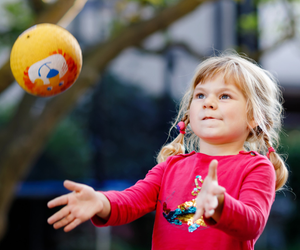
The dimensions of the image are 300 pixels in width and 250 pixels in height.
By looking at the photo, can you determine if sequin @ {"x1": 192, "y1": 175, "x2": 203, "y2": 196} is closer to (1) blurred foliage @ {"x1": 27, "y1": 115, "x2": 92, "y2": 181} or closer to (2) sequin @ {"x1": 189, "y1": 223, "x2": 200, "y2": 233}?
(2) sequin @ {"x1": 189, "y1": 223, "x2": 200, "y2": 233}

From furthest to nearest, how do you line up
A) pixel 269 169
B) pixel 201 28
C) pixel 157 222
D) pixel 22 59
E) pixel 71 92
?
pixel 201 28 → pixel 71 92 → pixel 22 59 → pixel 157 222 → pixel 269 169

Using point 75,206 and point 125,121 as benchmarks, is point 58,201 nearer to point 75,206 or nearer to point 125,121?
point 75,206

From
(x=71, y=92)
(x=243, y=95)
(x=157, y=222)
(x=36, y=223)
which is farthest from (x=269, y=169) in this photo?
(x=36, y=223)

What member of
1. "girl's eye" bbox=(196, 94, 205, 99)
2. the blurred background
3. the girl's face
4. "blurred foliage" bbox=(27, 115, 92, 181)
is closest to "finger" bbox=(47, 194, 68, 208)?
the girl's face

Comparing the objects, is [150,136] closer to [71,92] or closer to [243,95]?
[71,92]

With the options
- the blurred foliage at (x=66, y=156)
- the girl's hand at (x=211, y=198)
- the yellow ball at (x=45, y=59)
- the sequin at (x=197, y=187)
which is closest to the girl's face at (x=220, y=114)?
the sequin at (x=197, y=187)

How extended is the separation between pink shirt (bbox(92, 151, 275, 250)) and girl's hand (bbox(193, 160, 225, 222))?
95 mm

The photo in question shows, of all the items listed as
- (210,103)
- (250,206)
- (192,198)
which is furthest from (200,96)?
(250,206)

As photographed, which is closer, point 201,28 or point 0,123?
point 0,123

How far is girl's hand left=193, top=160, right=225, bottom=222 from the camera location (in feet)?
3.61

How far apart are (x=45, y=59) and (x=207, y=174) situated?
0.99 m

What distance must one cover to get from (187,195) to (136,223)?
16.8 ft

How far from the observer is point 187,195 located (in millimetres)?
1497

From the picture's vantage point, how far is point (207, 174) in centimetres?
151
